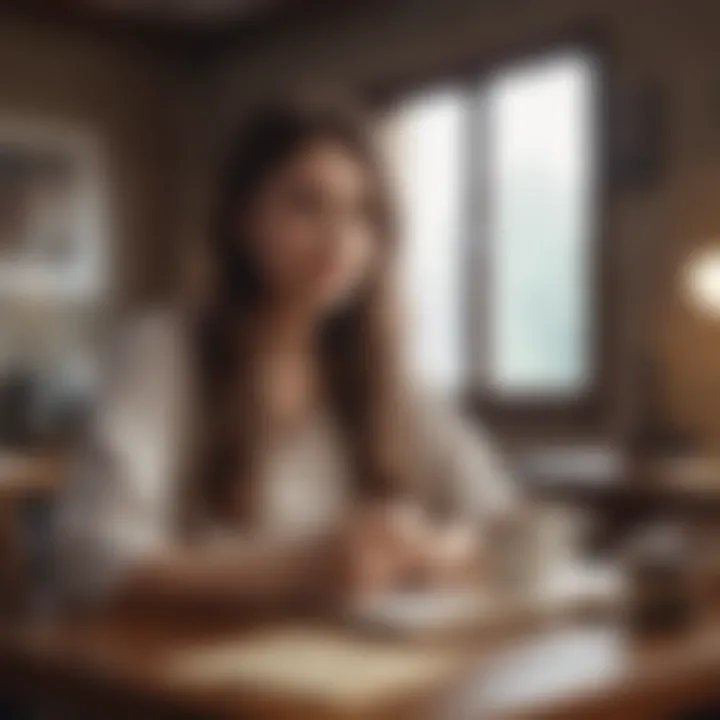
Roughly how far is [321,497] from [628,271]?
250 mm

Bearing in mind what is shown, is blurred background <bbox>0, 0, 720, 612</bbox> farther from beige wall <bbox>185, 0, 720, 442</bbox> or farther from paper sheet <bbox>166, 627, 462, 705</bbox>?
paper sheet <bbox>166, 627, 462, 705</bbox>

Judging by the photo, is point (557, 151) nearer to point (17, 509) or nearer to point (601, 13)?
point (601, 13)

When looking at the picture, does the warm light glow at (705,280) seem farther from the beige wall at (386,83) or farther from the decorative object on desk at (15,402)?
the decorative object on desk at (15,402)

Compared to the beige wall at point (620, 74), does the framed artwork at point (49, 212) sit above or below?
below

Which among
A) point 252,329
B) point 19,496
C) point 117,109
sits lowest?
point 19,496

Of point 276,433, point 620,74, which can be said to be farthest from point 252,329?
point 620,74

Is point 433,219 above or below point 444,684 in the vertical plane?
above

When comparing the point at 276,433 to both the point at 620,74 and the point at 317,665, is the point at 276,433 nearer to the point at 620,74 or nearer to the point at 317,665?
the point at 317,665

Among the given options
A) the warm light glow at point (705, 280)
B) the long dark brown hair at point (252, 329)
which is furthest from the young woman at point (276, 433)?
the warm light glow at point (705, 280)

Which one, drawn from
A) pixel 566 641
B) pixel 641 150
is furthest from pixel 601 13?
pixel 566 641

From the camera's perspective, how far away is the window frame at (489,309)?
79 cm

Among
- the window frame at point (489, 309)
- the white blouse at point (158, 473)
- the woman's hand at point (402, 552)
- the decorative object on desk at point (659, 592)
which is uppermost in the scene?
the window frame at point (489, 309)

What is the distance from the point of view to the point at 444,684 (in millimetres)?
649

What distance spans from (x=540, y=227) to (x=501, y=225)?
25 mm
